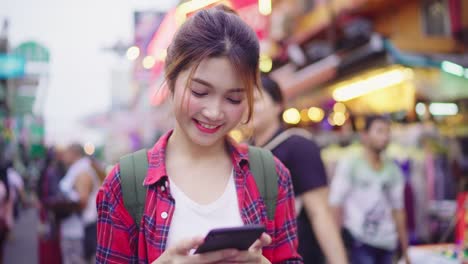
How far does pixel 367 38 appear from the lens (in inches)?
411

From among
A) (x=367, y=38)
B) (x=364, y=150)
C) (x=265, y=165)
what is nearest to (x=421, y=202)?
(x=364, y=150)

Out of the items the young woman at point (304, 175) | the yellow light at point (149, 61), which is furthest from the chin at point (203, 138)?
the yellow light at point (149, 61)

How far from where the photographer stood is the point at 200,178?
1674 millimetres

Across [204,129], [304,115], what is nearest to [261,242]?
[204,129]

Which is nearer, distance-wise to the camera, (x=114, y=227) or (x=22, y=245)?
(x=114, y=227)

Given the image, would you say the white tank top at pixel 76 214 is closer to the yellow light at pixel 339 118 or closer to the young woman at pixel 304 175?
the young woman at pixel 304 175

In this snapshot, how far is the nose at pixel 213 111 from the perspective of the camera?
1.55 metres

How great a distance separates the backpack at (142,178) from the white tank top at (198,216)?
0.32ft

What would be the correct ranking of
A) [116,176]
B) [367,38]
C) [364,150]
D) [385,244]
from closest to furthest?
[116,176]
[385,244]
[364,150]
[367,38]

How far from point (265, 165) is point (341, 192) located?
3.27 metres

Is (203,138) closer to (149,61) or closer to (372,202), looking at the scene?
(372,202)

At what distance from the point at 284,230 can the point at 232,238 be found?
0.41m

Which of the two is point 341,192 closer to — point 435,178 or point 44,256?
point 435,178

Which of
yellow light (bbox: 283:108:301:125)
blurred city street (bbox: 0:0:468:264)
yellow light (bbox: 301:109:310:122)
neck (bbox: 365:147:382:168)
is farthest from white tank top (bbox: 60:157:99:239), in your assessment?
yellow light (bbox: 301:109:310:122)
